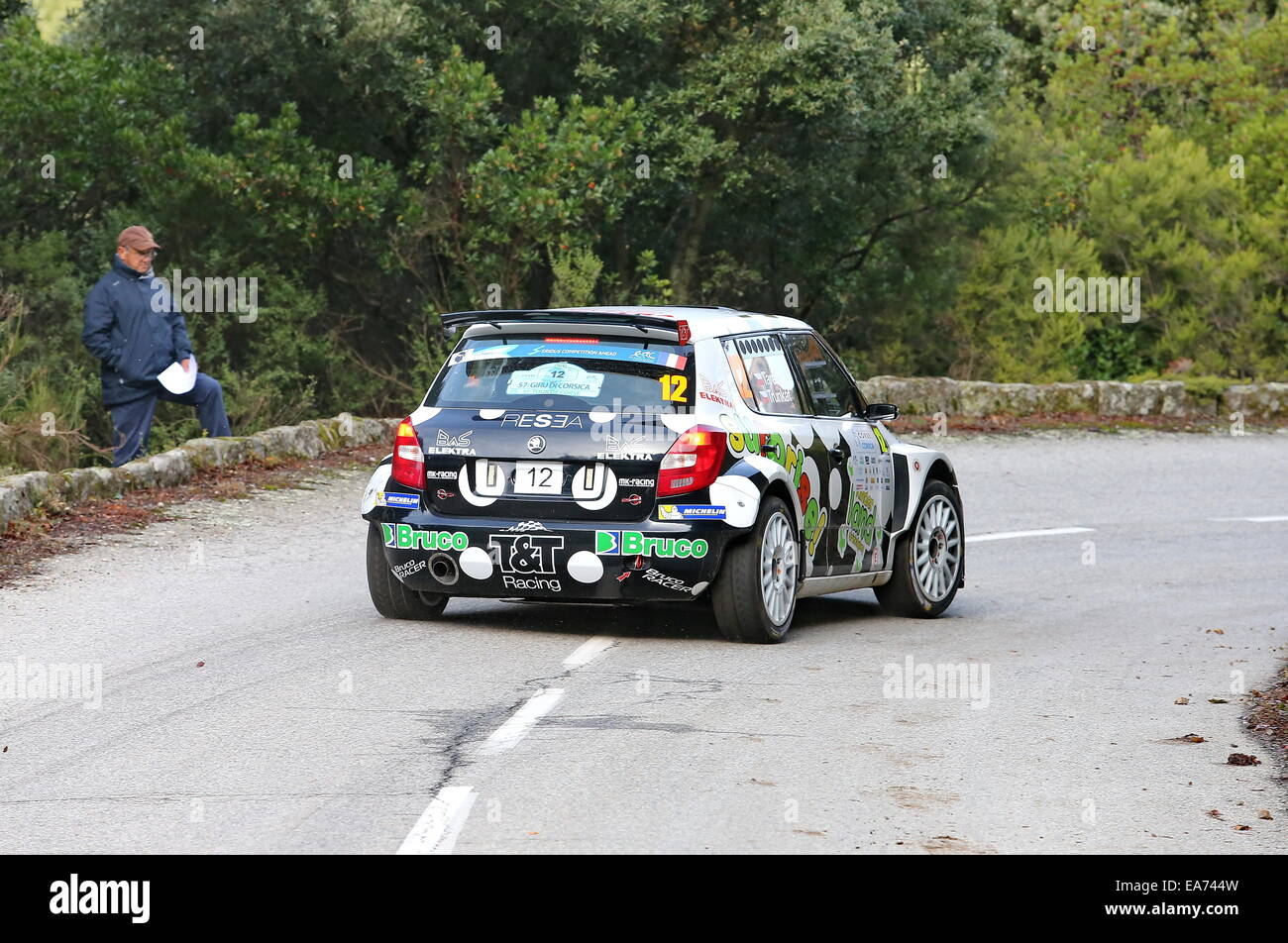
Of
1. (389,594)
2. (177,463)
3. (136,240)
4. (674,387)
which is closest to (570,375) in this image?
(674,387)

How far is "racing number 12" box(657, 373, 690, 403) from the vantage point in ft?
32.7

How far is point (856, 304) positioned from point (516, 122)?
6707 millimetres

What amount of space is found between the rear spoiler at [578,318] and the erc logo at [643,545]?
3.51 feet

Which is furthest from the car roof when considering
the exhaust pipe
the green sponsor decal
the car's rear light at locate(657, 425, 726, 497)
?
the exhaust pipe

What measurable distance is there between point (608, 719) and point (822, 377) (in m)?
3.70

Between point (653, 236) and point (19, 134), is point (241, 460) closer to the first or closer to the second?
point (19, 134)

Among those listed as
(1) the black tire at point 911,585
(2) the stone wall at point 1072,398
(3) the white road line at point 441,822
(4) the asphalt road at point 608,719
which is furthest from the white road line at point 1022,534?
(3) the white road line at point 441,822

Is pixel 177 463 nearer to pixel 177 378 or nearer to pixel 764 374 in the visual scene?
pixel 177 378

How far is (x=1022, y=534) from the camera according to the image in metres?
16.1

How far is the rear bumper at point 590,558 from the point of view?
977cm

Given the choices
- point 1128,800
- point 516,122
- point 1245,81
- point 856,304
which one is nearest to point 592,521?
point 1128,800

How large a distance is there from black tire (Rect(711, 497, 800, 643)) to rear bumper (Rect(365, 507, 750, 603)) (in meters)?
0.10

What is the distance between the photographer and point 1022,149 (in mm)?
29766

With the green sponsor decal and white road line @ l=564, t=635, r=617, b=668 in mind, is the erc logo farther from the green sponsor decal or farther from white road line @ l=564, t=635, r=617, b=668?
the green sponsor decal
